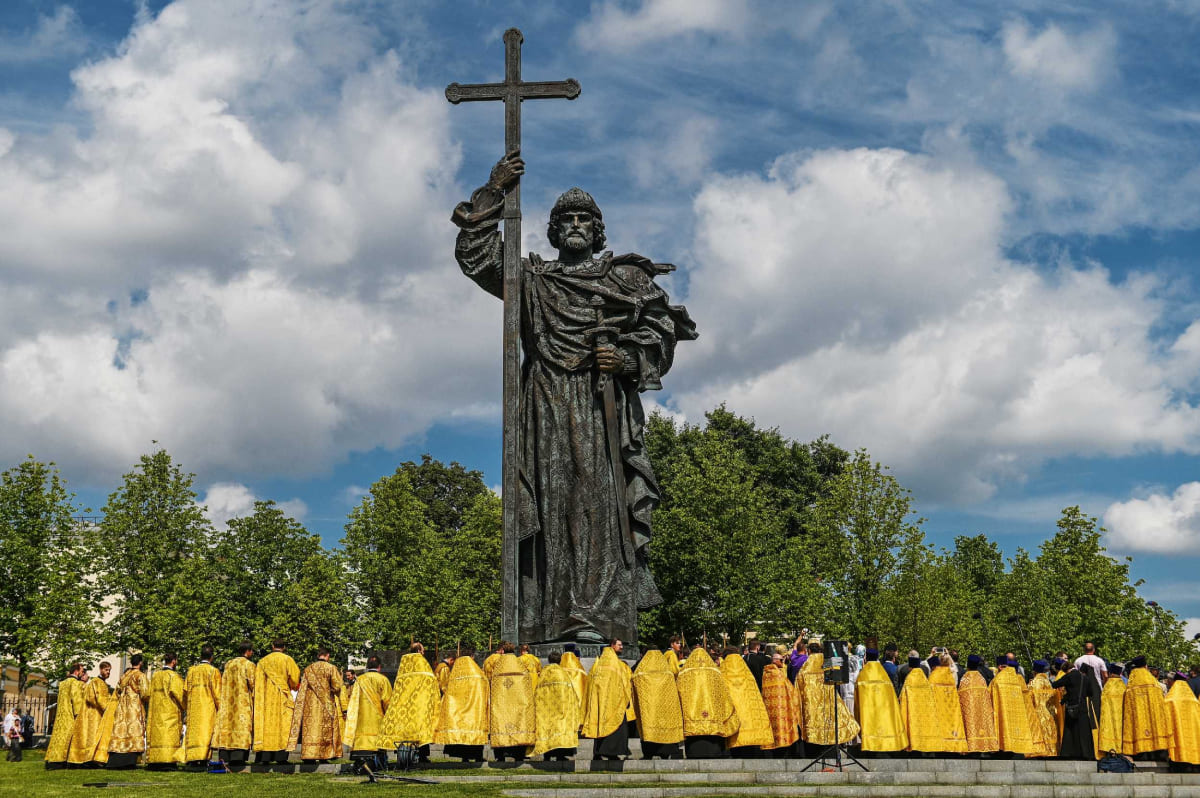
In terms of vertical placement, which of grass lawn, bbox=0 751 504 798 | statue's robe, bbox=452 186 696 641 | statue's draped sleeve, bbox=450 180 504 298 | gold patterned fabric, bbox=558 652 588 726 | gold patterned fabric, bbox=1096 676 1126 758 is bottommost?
grass lawn, bbox=0 751 504 798

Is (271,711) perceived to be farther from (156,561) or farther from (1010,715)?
(156,561)

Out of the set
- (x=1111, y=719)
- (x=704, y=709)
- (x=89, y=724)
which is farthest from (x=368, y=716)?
(x=1111, y=719)

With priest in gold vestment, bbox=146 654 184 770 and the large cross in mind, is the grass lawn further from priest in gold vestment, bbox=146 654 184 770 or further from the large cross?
the large cross

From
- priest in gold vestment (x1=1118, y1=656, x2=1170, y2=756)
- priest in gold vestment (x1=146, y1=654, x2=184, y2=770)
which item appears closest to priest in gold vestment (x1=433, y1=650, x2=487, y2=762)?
priest in gold vestment (x1=146, y1=654, x2=184, y2=770)

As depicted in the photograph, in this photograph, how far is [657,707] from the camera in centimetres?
1459

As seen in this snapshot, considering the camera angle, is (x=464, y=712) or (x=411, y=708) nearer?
(x=464, y=712)

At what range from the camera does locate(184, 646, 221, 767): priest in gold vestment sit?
1691 cm

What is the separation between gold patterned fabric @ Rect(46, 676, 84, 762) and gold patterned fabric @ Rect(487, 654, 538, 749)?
22.3 feet

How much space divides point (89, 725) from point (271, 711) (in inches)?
113

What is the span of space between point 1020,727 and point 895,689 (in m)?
1.79

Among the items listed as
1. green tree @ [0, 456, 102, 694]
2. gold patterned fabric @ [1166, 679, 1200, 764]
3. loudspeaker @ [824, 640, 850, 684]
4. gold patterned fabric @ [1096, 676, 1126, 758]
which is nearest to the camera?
loudspeaker @ [824, 640, 850, 684]

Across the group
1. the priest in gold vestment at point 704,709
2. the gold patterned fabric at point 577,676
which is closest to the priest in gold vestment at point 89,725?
the gold patterned fabric at point 577,676

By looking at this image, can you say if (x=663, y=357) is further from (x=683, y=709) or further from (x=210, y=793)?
(x=210, y=793)

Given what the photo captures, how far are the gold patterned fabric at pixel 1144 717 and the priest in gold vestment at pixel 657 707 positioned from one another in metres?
6.61
